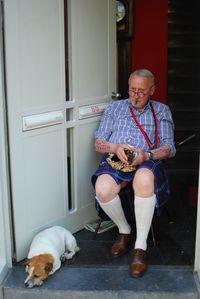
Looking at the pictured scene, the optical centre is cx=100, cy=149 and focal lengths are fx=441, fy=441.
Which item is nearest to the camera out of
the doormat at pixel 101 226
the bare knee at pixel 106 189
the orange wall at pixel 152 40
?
the bare knee at pixel 106 189

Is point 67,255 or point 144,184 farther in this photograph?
point 67,255

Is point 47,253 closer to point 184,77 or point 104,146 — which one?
point 104,146

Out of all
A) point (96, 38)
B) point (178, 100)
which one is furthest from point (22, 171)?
point (178, 100)

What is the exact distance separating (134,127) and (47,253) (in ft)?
3.10

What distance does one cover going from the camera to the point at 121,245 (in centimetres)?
267

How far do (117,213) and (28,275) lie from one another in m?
0.65

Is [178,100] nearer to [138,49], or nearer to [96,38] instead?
[138,49]

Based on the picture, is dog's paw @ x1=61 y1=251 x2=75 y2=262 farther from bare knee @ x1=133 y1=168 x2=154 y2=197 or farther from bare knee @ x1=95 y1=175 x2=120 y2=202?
bare knee @ x1=133 y1=168 x2=154 y2=197

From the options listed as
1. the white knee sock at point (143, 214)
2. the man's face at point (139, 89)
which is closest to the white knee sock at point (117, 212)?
the white knee sock at point (143, 214)

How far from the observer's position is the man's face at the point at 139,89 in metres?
2.68

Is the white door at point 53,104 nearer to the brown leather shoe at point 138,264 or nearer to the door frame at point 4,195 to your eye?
the door frame at point 4,195

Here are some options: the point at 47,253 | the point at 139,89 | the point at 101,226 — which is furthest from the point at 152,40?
the point at 47,253

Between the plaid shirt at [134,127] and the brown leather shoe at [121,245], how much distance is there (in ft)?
1.82

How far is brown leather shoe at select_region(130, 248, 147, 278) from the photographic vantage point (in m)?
2.40
